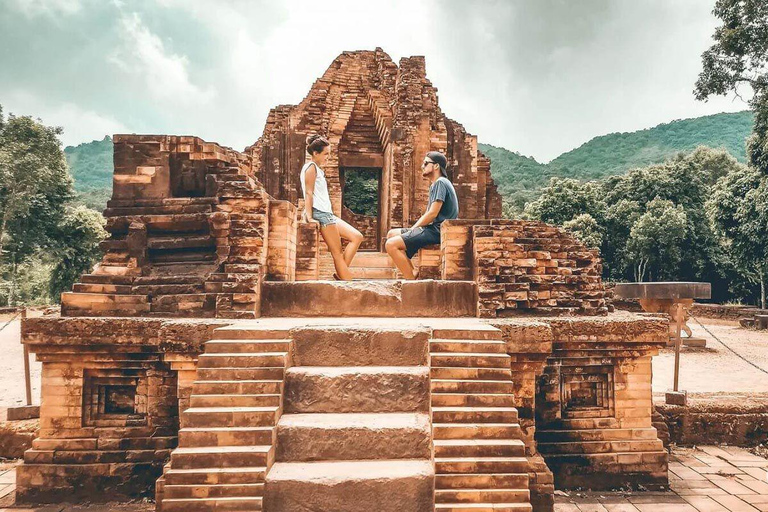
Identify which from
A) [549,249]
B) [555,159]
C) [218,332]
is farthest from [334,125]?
[555,159]

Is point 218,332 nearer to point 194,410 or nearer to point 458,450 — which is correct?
point 194,410

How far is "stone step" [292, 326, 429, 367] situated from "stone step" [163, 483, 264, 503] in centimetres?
94

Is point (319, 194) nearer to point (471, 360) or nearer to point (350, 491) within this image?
point (471, 360)

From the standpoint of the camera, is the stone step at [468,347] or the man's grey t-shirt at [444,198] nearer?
the stone step at [468,347]

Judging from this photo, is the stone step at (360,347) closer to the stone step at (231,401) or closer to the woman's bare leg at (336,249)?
the stone step at (231,401)

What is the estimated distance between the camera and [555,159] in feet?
237

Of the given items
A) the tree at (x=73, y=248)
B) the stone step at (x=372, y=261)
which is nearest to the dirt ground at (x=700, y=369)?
the stone step at (x=372, y=261)

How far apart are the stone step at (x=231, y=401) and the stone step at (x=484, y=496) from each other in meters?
1.24

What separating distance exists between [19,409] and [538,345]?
5.52 m

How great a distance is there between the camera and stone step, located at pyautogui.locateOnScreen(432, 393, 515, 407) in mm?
3170

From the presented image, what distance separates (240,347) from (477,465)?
1794 millimetres

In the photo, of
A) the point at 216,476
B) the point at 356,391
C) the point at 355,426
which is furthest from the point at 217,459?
the point at 356,391

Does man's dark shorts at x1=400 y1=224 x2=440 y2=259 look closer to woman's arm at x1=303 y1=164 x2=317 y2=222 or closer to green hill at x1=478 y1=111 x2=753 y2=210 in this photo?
woman's arm at x1=303 y1=164 x2=317 y2=222

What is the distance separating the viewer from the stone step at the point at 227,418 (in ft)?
9.93
